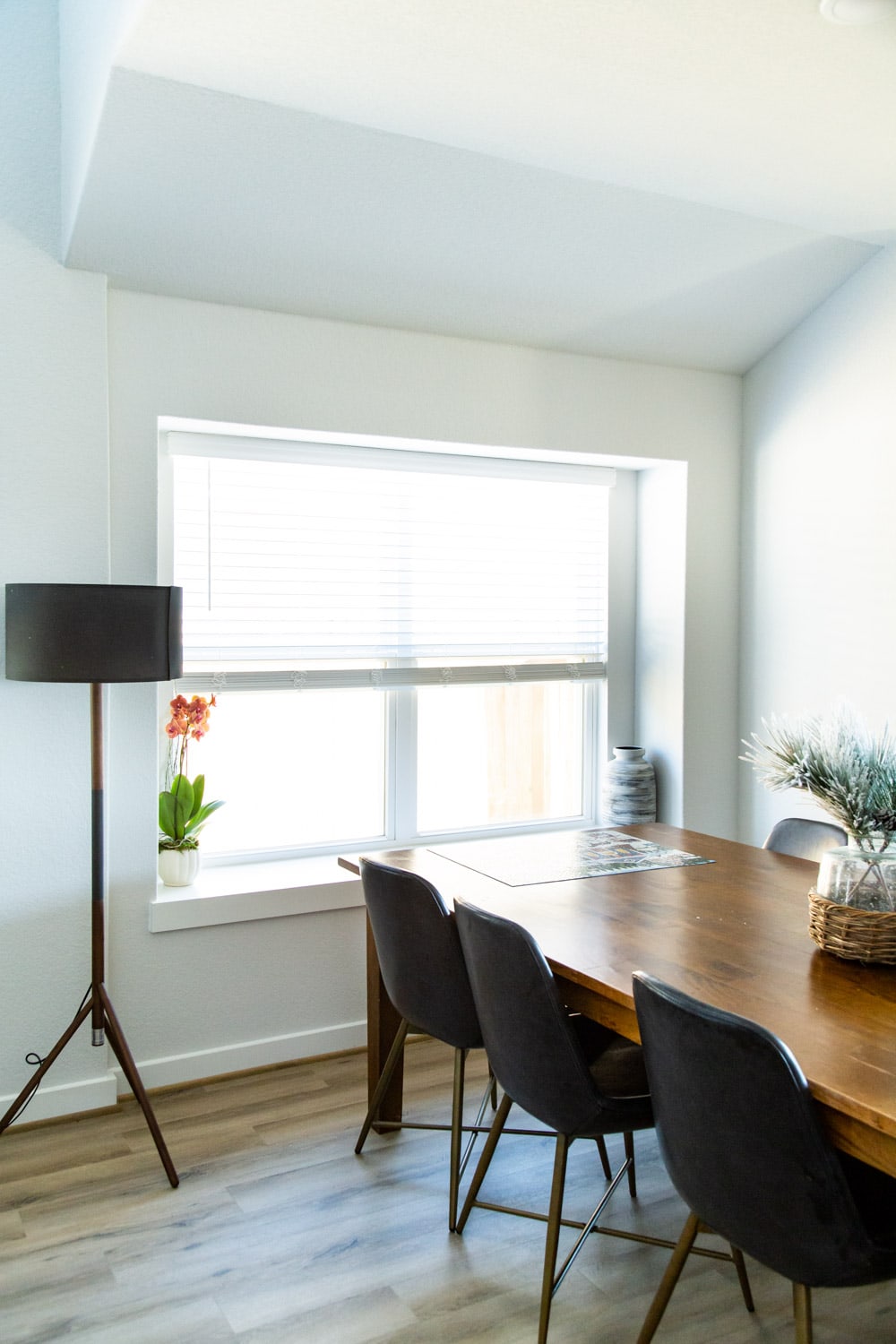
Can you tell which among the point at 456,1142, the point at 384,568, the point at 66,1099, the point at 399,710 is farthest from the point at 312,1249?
the point at 384,568

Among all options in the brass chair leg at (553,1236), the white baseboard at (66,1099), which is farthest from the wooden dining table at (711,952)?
the white baseboard at (66,1099)

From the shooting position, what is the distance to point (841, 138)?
8.58ft

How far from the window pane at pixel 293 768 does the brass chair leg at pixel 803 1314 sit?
8.02 feet

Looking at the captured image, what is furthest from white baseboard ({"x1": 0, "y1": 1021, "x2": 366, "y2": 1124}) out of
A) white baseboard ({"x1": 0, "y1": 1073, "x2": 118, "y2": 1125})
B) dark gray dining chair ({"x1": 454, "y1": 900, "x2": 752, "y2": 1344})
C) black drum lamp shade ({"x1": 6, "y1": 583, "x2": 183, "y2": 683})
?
dark gray dining chair ({"x1": 454, "y1": 900, "x2": 752, "y2": 1344})

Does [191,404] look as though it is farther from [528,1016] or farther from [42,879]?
[528,1016]

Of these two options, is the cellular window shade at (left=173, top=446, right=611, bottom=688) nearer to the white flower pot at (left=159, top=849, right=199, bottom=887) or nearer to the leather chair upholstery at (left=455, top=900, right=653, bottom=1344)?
the white flower pot at (left=159, top=849, right=199, bottom=887)

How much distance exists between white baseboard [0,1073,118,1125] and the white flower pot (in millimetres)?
600

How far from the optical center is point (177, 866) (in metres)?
3.39

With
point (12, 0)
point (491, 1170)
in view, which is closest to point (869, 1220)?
point (491, 1170)

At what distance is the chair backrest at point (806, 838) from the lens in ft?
9.94

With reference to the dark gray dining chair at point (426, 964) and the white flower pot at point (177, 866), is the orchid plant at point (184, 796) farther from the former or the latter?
the dark gray dining chair at point (426, 964)

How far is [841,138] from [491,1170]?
109 inches

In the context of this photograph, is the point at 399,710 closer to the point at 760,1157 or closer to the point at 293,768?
the point at 293,768

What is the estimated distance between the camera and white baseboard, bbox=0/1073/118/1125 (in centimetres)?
301
